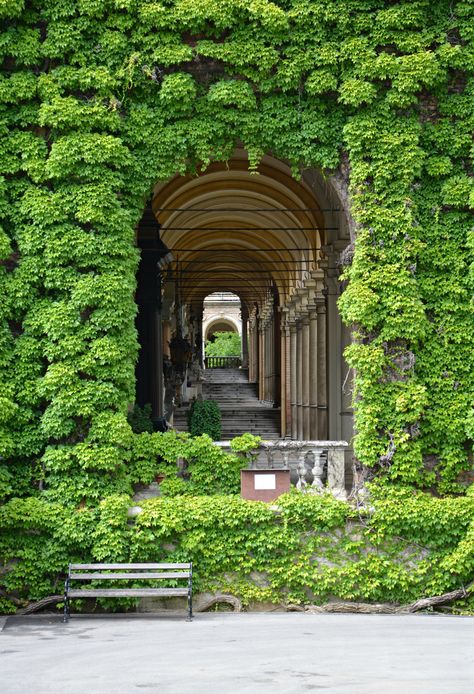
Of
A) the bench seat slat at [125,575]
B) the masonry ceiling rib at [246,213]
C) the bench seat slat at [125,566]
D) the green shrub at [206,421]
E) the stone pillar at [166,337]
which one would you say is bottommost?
the bench seat slat at [125,575]

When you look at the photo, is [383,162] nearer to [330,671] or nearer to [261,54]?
[261,54]

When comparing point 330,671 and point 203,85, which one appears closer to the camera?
point 330,671

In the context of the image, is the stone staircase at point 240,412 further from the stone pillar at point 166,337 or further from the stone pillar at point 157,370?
the stone pillar at point 157,370

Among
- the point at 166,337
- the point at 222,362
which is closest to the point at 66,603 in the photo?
the point at 166,337

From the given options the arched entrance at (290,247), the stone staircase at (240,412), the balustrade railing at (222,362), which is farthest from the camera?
the balustrade railing at (222,362)

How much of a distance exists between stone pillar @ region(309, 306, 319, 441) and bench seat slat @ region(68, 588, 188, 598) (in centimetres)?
1245

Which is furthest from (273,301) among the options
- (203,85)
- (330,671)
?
(330,671)

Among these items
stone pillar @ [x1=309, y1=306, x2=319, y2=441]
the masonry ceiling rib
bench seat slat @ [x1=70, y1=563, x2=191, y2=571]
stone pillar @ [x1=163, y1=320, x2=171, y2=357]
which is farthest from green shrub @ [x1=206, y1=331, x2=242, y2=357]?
bench seat slat @ [x1=70, y1=563, x2=191, y2=571]

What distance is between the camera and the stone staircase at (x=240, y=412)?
31688 millimetres

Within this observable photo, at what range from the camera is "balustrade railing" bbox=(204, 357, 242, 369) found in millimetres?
65875

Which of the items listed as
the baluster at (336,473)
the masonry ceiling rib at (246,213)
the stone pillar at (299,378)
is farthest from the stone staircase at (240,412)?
the baluster at (336,473)

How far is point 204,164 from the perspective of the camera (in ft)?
45.6

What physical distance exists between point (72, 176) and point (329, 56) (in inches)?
146

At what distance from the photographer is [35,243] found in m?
13.4
